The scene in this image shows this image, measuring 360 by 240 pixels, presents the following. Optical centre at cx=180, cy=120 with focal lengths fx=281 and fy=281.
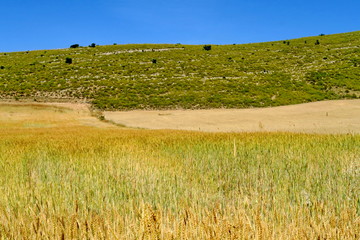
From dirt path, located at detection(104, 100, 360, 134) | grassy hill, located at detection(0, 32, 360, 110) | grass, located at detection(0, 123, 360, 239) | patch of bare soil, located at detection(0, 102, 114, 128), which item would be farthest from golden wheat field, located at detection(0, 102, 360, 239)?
grassy hill, located at detection(0, 32, 360, 110)

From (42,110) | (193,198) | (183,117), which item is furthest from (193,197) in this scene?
(42,110)

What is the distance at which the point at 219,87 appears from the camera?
4559 cm

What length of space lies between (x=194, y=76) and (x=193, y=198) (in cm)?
4994

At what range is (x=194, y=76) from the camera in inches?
2079

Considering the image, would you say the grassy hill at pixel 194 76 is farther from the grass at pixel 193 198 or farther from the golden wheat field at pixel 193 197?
the grass at pixel 193 198

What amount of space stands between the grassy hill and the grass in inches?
1310

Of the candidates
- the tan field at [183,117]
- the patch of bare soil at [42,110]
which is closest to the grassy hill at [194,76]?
the patch of bare soil at [42,110]

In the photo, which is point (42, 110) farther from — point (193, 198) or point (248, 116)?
point (193, 198)

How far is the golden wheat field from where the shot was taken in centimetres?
248

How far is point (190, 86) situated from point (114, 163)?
40.9 meters

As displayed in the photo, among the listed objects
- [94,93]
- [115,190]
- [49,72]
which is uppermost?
[49,72]

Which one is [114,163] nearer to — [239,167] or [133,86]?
[239,167]

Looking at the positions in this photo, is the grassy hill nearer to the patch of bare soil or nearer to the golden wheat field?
Answer: the patch of bare soil

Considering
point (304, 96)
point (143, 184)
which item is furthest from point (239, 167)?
point (304, 96)
